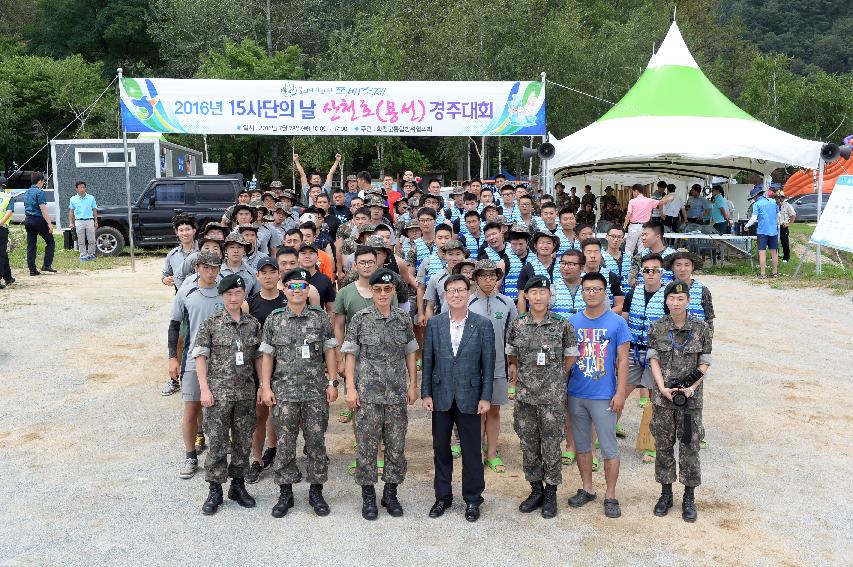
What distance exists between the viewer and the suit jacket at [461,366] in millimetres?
4941

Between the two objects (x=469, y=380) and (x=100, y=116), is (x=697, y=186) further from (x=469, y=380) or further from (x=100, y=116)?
(x=100, y=116)

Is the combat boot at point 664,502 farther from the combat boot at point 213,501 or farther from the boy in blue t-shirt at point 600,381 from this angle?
the combat boot at point 213,501

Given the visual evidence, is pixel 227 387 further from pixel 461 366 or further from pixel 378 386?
pixel 461 366

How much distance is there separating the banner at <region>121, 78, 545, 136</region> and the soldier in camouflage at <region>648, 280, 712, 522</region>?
34.5ft

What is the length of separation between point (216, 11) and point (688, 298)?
39.2 m

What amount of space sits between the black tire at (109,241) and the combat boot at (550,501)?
1573 cm

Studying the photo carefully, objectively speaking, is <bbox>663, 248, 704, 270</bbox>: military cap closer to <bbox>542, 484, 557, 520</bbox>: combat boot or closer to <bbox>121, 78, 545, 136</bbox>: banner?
<bbox>542, 484, 557, 520</bbox>: combat boot

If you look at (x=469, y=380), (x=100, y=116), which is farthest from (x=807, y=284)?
(x=100, y=116)

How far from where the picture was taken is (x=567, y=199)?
1791cm

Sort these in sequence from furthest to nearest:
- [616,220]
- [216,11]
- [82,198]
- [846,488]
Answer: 1. [216,11]
2. [616,220]
3. [82,198]
4. [846,488]

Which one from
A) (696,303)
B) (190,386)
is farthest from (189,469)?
(696,303)

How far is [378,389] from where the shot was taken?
4.92m

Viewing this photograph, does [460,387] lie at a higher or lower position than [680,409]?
higher

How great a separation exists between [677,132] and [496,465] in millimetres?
10728
